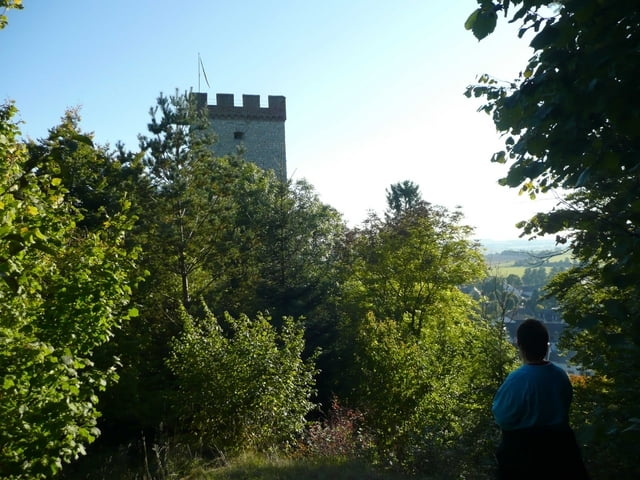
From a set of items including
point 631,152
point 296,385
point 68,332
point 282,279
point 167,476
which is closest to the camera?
point 631,152

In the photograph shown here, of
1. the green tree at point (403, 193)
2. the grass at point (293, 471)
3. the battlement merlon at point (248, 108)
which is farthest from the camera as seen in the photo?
the green tree at point (403, 193)

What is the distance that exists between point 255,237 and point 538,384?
1712 cm

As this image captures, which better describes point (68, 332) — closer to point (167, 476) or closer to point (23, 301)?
point (23, 301)

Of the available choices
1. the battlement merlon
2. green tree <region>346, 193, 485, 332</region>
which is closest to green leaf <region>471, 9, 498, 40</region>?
green tree <region>346, 193, 485, 332</region>

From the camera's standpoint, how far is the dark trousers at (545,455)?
297 centimetres

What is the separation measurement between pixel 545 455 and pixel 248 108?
34.2 meters

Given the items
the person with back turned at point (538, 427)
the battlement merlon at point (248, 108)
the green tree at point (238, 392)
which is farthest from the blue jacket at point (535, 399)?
the battlement merlon at point (248, 108)

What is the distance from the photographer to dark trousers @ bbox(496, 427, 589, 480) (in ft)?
9.75

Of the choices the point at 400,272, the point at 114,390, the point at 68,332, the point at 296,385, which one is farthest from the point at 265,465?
the point at 400,272

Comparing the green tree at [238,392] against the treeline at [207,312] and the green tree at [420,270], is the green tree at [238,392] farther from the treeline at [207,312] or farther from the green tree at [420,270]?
the green tree at [420,270]

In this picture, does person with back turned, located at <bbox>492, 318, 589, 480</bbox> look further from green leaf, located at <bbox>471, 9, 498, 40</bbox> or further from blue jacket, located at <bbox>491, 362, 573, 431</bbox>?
green leaf, located at <bbox>471, 9, 498, 40</bbox>

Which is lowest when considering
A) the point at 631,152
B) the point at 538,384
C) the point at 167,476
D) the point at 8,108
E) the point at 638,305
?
the point at 167,476

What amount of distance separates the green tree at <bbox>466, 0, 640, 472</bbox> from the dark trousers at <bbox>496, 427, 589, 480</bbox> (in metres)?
0.25

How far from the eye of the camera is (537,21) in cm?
366
